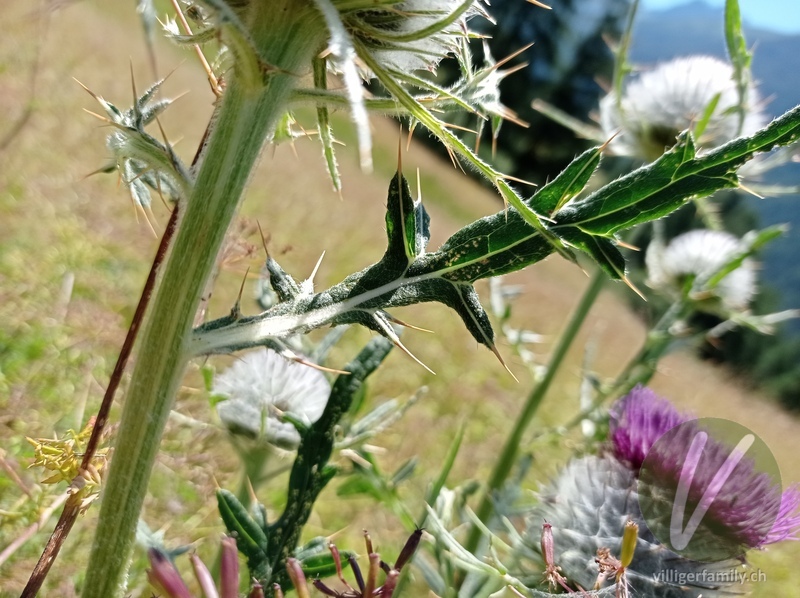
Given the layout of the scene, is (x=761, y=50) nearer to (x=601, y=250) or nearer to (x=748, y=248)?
(x=748, y=248)

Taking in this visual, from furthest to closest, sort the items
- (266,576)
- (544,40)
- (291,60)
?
(544,40), (266,576), (291,60)

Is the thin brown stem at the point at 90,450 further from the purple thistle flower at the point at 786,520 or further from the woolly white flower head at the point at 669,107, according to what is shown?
the woolly white flower head at the point at 669,107

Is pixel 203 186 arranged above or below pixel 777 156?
below

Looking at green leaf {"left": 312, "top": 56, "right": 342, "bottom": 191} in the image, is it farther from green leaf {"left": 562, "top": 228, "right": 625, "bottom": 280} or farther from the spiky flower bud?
the spiky flower bud

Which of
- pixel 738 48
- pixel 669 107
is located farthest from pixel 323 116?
pixel 669 107

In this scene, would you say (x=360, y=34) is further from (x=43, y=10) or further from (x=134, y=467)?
(x=134, y=467)

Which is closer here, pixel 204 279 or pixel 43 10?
pixel 43 10

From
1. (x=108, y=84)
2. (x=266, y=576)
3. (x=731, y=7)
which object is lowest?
(x=266, y=576)

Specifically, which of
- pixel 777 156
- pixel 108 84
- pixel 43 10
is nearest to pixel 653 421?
pixel 43 10

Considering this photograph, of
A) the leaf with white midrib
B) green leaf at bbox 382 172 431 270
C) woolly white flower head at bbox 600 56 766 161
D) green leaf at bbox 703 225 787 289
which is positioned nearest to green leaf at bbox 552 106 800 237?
the leaf with white midrib
